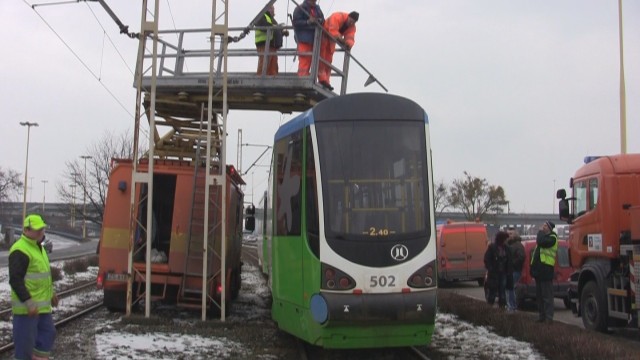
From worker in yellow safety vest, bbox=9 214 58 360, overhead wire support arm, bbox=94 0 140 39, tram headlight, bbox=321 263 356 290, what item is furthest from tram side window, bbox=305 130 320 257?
overhead wire support arm, bbox=94 0 140 39

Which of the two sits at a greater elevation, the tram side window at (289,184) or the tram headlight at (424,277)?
the tram side window at (289,184)

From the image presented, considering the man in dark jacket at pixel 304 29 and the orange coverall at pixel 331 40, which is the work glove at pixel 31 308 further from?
the orange coverall at pixel 331 40

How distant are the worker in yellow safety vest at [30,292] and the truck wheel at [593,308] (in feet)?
30.1

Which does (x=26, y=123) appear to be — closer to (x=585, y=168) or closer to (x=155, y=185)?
(x=155, y=185)

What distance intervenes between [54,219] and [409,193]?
14781 centimetres

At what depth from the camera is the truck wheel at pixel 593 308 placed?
11438 millimetres

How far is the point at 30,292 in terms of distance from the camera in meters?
6.46

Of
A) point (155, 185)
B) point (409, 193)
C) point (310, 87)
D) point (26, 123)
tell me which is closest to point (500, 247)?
point (310, 87)

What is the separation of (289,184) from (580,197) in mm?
6512

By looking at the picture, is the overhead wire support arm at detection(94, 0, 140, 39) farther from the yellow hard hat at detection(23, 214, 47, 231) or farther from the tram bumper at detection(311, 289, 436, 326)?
the tram bumper at detection(311, 289, 436, 326)

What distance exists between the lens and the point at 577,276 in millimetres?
12555

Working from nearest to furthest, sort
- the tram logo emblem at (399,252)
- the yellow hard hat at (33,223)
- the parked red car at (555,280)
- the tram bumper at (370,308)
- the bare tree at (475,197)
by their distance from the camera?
the yellow hard hat at (33,223)
the tram bumper at (370,308)
the tram logo emblem at (399,252)
the parked red car at (555,280)
the bare tree at (475,197)

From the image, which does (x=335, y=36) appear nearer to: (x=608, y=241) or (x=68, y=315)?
(x=608, y=241)

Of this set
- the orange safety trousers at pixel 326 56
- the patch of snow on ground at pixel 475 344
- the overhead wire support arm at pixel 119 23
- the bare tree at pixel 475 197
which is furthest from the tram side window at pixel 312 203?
the bare tree at pixel 475 197
